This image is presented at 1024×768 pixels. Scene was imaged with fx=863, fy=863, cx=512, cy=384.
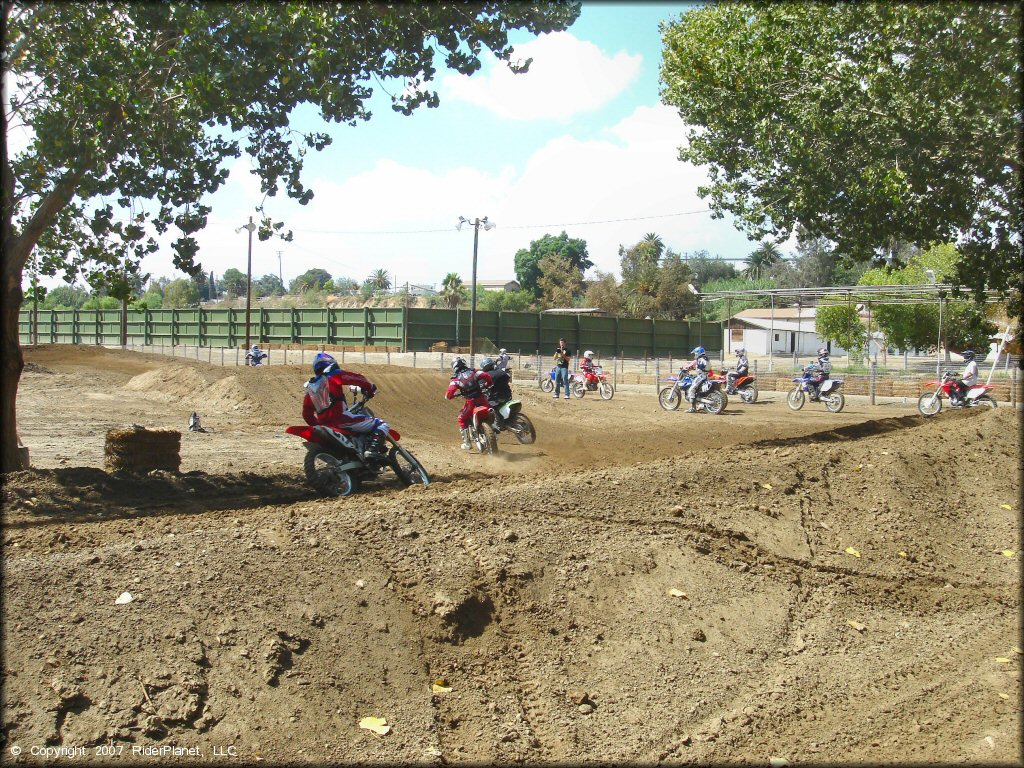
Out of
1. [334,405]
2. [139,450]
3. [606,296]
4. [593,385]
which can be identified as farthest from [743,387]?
[606,296]

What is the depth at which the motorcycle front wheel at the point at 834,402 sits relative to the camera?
2431 cm

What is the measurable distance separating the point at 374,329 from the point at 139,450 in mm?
45078

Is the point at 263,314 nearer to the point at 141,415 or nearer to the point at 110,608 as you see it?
the point at 141,415

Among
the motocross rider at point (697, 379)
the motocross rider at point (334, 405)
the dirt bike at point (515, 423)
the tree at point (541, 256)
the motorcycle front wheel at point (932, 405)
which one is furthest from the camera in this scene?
the tree at point (541, 256)

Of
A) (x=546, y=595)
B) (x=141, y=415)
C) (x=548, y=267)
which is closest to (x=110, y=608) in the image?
(x=546, y=595)

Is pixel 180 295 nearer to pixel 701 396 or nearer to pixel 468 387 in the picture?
pixel 701 396

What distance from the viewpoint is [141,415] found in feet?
65.3

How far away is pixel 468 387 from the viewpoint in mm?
13859

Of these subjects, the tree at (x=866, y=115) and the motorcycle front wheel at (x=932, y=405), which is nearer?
the tree at (x=866, y=115)

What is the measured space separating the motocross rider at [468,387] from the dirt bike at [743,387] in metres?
13.3

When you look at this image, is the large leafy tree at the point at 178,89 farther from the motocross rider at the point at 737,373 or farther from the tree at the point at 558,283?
the tree at the point at 558,283

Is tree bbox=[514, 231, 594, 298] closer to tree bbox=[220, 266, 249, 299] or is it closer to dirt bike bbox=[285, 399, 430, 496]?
tree bbox=[220, 266, 249, 299]

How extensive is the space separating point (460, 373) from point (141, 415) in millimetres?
9756

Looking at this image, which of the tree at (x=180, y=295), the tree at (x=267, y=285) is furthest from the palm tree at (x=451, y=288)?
the tree at (x=267, y=285)
